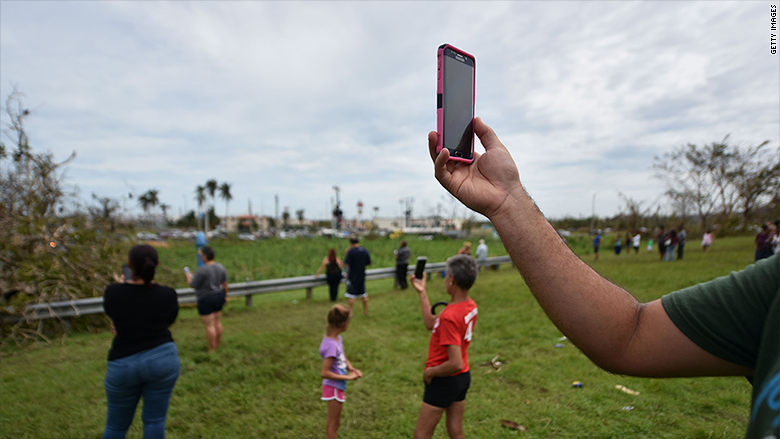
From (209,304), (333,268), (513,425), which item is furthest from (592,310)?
(333,268)

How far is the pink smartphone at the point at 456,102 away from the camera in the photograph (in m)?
1.57

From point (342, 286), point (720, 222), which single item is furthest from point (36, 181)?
point (720, 222)

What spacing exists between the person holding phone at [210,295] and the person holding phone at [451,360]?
4.48 metres

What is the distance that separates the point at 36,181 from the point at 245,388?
655cm

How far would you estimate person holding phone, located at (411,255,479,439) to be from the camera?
2947 mm

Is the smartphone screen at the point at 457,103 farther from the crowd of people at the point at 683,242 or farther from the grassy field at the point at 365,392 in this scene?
the crowd of people at the point at 683,242

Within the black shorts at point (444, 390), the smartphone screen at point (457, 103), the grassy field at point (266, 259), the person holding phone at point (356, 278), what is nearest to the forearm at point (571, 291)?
the smartphone screen at point (457, 103)

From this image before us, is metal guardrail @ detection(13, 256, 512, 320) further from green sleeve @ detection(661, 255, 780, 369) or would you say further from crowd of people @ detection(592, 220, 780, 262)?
crowd of people @ detection(592, 220, 780, 262)

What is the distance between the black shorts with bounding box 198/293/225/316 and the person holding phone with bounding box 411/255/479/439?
14.7ft

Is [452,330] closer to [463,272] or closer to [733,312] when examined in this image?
[463,272]

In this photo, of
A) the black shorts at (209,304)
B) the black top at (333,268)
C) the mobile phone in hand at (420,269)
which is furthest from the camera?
the black top at (333,268)

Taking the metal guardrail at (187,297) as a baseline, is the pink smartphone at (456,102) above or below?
above

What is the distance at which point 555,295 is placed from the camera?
1.21m

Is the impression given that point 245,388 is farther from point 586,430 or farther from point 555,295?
point 555,295
